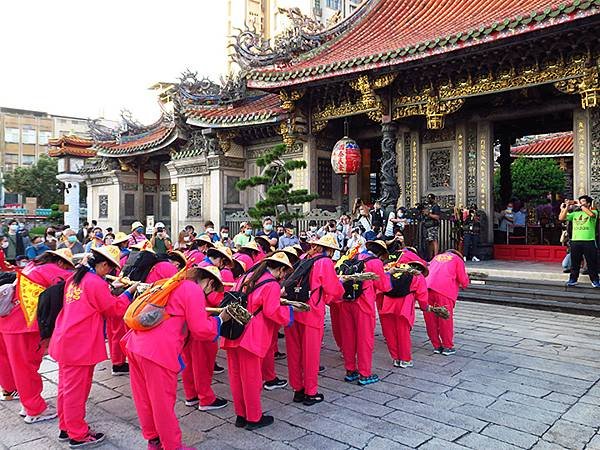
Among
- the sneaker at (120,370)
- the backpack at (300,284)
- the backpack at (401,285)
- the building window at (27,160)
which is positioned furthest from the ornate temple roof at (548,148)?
the building window at (27,160)

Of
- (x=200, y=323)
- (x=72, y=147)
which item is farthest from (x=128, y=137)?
(x=200, y=323)

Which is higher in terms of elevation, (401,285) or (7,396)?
(401,285)

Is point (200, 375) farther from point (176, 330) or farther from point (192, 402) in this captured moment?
point (176, 330)

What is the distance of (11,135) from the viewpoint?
5100cm

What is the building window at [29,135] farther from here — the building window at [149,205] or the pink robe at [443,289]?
the pink robe at [443,289]

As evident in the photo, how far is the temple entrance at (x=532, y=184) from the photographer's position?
1206cm

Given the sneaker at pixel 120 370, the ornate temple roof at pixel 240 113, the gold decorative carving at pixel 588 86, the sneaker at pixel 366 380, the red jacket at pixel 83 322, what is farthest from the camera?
the ornate temple roof at pixel 240 113

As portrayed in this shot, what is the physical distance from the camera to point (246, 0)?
45.9 meters

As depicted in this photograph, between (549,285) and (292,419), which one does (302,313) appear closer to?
(292,419)

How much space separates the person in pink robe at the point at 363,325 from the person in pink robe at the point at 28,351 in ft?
9.20

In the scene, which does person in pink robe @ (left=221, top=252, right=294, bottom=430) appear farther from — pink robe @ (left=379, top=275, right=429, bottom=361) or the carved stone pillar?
the carved stone pillar

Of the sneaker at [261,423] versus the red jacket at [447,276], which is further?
the red jacket at [447,276]

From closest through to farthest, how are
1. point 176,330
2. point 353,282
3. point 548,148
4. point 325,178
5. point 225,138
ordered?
point 176,330
point 353,282
point 325,178
point 225,138
point 548,148

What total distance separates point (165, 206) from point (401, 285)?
614 inches
